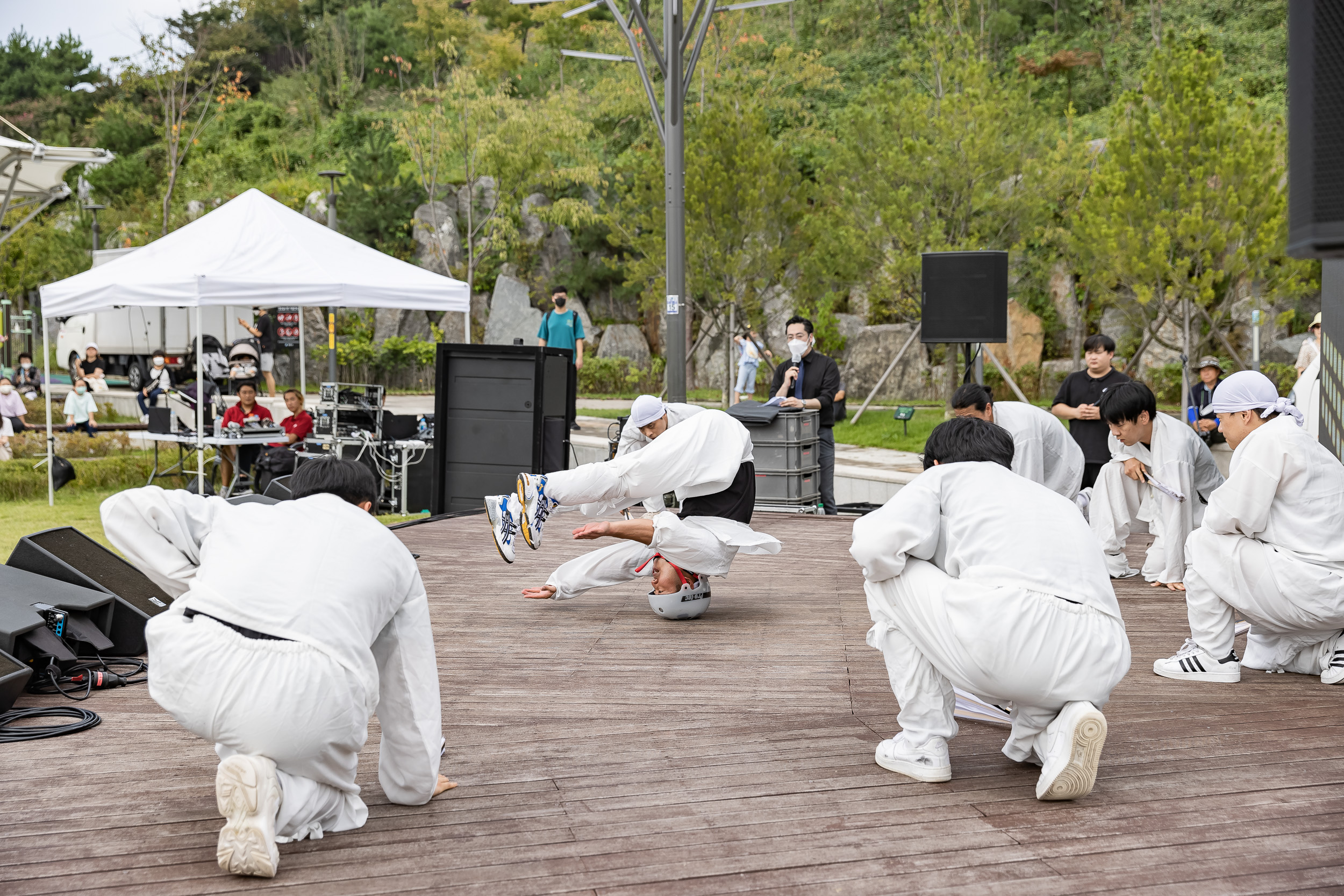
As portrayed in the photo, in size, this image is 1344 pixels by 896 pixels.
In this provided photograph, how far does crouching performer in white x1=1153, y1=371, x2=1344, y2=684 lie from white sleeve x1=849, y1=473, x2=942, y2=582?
192 centimetres

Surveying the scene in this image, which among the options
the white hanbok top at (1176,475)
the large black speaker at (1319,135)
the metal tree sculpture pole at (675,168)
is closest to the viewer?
the large black speaker at (1319,135)

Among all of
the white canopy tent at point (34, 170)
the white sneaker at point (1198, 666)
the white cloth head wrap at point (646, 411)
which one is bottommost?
the white sneaker at point (1198, 666)

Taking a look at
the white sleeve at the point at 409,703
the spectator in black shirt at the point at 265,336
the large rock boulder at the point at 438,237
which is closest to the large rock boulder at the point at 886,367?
the large rock boulder at the point at 438,237

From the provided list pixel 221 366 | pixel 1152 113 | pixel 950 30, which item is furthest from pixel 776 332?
pixel 221 366

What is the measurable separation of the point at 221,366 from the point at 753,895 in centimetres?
1403

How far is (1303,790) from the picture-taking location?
3.33 m

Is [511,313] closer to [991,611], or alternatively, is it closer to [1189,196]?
[1189,196]

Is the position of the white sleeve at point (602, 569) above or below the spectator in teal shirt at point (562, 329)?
below

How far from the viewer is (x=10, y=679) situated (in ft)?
13.4

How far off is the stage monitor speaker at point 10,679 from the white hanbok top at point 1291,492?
15.3ft

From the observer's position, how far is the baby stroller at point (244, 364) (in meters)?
11.9

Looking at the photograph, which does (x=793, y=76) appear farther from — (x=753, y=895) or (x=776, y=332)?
(x=753, y=895)

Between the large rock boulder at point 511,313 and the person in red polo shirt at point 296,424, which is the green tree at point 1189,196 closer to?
the person in red polo shirt at point 296,424

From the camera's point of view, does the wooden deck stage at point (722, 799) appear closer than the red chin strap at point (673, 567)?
Yes
